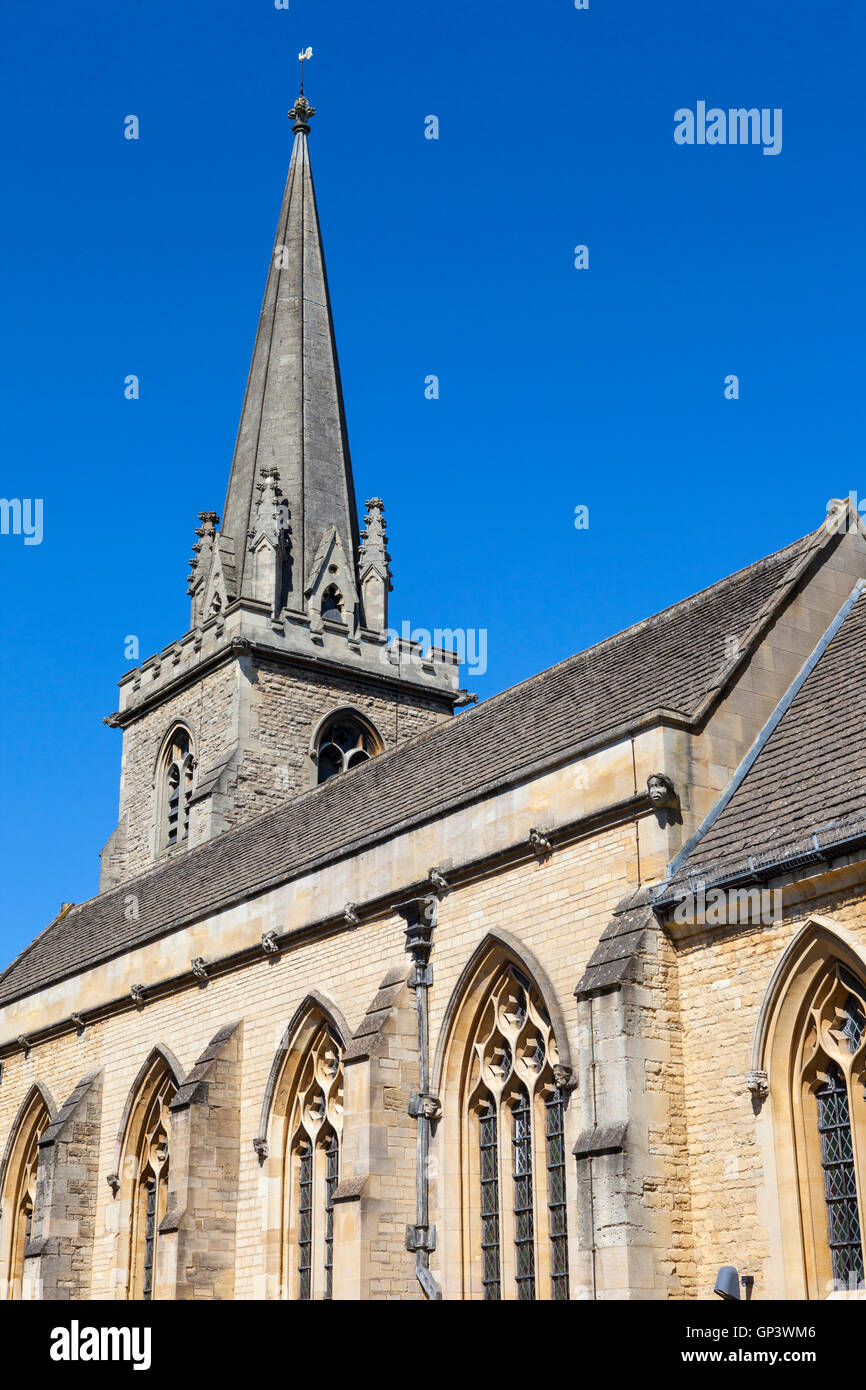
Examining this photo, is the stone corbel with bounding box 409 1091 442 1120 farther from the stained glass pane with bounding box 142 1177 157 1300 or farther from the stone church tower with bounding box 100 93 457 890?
the stone church tower with bounding box 100 93 457 890

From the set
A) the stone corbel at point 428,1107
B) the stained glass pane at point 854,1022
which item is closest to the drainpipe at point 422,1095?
the stone corbel at point 428,1107

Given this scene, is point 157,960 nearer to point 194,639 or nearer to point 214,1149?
point 214,1149

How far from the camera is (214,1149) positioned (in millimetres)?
20703

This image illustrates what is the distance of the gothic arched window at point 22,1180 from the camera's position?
27234 mm

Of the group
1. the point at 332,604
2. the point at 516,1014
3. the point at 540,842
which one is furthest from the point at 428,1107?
the point at 332,604

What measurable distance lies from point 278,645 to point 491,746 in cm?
1369

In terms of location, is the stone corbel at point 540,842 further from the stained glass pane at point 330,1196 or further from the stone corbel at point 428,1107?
the stained glass pane at point 330,1196

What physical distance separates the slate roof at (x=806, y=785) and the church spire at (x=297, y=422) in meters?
20.1

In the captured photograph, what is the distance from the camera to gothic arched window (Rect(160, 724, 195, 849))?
115ft

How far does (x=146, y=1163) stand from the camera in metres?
23.7

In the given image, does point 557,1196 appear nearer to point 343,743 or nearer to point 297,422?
point 343,743

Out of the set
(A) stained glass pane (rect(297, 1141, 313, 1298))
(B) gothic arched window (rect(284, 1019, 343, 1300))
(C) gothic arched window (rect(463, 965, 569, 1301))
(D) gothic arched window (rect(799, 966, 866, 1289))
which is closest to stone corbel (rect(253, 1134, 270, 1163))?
(B) gothic arched window (rect(284, 1019, 343, 1300))

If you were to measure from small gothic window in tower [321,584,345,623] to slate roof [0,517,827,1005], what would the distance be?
833cm

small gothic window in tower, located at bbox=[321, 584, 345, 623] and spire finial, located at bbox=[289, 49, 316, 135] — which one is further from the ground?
spire finial, located at bbox=[289, 49, 316, 135]
